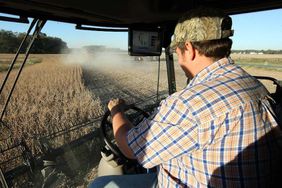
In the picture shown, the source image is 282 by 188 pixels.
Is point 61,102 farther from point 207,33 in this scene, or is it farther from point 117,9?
point 207,33

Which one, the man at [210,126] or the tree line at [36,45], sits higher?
the tree line at [36,45]

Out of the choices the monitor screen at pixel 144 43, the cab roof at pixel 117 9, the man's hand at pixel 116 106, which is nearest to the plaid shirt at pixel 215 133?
the man's hand at pixel 116 106

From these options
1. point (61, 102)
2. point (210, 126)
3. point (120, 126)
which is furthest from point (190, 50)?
point (61, 102)

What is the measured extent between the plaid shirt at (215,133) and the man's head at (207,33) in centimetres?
7

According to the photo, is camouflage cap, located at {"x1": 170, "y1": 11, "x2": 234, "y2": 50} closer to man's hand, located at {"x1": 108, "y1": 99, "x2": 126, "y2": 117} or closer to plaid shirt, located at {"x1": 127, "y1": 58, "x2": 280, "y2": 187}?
plaid shirt, located at {"x1": 127, "y1": 58, "x2": 280, "y2": 187}

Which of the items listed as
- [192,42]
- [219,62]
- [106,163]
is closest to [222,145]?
[219,62]

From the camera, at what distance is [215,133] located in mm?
1240

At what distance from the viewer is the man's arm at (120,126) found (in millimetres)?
1507

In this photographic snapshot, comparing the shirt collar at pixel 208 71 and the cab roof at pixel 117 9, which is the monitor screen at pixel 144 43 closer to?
the cab roof at pixel 117 9

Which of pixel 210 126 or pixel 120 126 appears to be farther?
pixel 120 126

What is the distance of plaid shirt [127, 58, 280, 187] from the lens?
1248 millimetres

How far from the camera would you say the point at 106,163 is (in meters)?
2.36

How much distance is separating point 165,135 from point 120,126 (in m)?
0.35

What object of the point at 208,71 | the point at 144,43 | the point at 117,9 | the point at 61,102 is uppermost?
the point at 117,9
